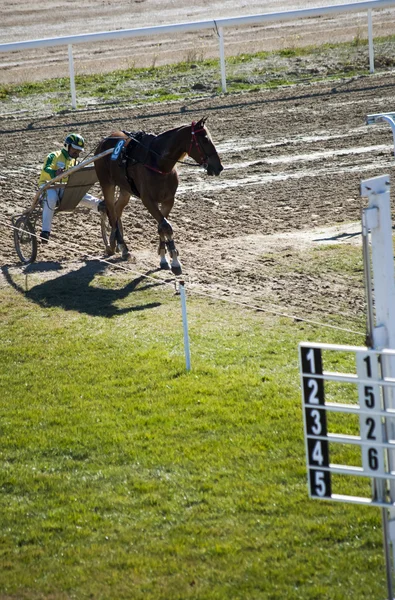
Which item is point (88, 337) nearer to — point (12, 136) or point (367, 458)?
point (367, 458)

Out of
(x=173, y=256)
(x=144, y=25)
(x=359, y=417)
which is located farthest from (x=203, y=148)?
(x=144, y=25)

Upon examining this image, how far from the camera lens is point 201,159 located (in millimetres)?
12453

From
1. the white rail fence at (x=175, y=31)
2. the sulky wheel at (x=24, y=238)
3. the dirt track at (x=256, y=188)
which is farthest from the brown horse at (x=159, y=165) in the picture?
the white rail fence at (x=175, y=31)

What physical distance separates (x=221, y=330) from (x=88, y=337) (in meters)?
1.48

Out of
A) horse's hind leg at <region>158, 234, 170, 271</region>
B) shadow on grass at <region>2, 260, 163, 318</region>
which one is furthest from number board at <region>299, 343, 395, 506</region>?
horse's hind leg at <region>158, 234, 170, 271</region>

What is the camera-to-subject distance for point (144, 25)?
35.9 meters

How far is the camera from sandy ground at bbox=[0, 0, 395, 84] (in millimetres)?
30062

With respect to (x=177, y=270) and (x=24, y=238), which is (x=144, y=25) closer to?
(x=24, y=238)

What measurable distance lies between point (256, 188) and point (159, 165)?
4564mm

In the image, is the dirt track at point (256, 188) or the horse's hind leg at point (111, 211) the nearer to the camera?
the dirt track at point (256, 188)

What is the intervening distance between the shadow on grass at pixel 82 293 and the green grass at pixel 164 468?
209mm

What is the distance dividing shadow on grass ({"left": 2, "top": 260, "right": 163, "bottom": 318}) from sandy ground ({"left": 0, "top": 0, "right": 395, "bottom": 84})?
15.8 m

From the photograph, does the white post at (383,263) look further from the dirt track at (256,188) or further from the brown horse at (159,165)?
the brown horse at (159,165)

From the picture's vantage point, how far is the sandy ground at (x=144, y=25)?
30.1 metres
